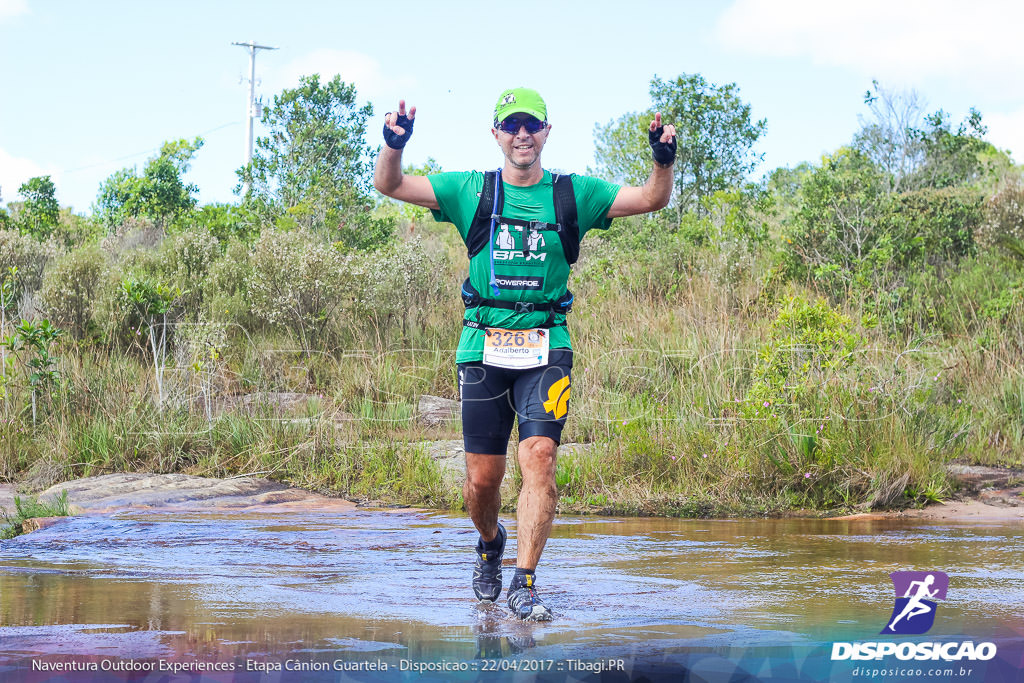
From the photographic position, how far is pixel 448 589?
5785 millimetres

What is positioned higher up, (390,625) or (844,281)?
(844,281)

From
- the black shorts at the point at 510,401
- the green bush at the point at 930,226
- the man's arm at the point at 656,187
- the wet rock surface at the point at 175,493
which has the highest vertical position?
the green bush at the point at 930,226

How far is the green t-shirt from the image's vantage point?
5.24 metres

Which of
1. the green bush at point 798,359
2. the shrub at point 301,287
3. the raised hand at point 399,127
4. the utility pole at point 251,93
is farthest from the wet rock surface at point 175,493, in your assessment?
the utility pole at point 251,93

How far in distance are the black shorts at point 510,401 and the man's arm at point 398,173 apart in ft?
2.81

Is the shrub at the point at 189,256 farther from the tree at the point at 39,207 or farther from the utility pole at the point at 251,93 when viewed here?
the utility pole at the point at 251,93

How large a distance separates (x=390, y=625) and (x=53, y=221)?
24.4m

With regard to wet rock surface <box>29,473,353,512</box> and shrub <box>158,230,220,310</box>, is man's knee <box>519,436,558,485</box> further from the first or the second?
shrub <box>158,230,220,310</box>

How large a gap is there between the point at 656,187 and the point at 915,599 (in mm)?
2376

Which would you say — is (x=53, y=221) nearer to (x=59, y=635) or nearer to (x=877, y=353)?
(x=877, y=353)

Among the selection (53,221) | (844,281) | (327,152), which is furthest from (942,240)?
(53,221)

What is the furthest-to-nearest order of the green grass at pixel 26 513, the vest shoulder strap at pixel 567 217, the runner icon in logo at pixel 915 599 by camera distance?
the green grass at pixel 26 513 < the vest shoulder strap at pixel 567 217 < the runner icon in logo at pixel 915 599

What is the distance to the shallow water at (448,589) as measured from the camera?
4402mm

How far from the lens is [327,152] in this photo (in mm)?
22750
